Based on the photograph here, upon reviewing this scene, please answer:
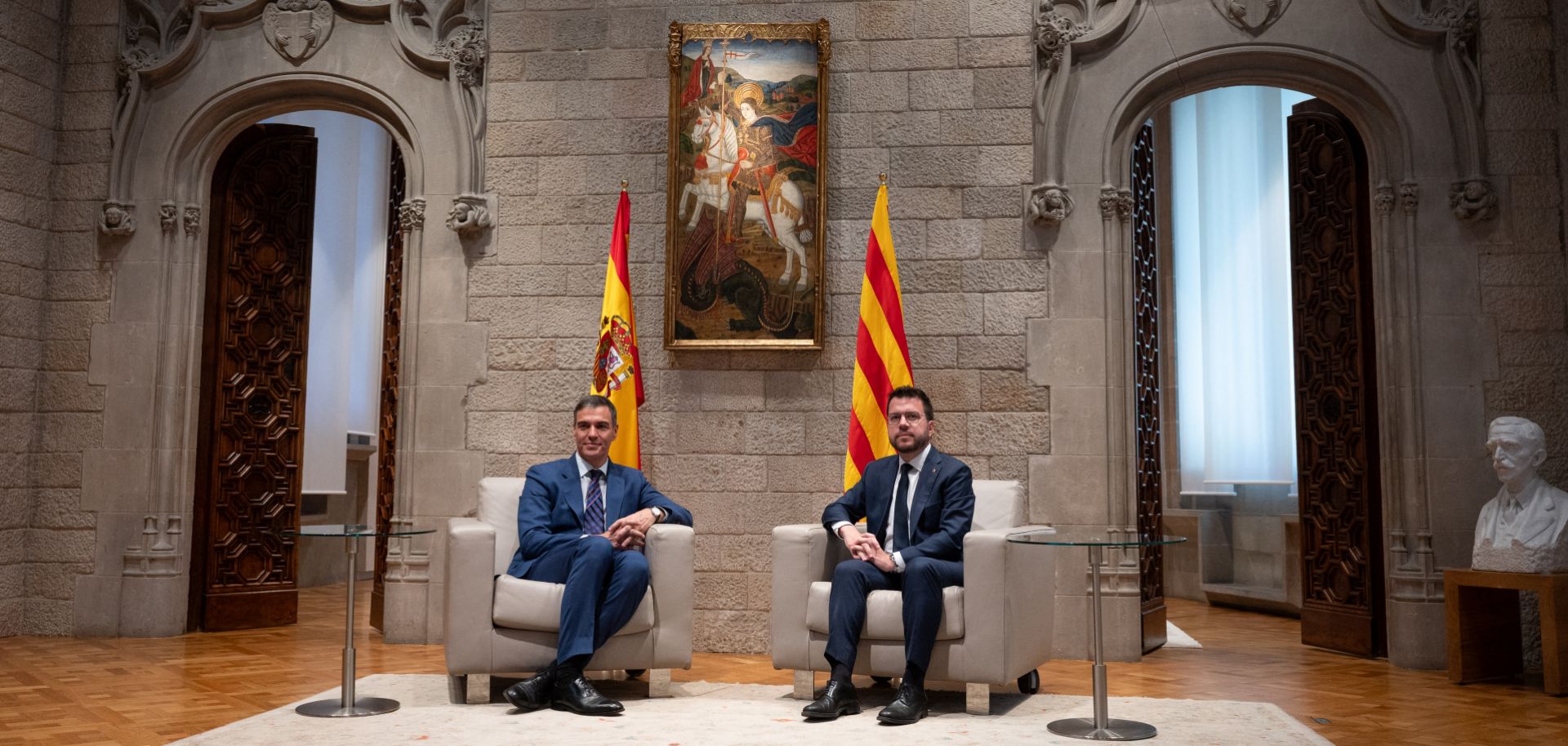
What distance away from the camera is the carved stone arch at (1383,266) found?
227 inches

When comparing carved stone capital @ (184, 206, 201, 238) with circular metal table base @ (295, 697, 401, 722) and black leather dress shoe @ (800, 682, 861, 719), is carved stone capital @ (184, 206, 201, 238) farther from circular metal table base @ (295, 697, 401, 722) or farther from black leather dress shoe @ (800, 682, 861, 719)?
black leather dress shoe @ (800, 682, 861, 719)

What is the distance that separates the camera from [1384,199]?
19.5ft

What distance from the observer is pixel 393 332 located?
7.41 m

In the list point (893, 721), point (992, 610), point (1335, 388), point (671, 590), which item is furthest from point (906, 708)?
point (1335, 388)

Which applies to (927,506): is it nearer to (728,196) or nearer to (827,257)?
(827,257)

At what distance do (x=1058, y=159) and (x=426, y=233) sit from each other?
3.39m

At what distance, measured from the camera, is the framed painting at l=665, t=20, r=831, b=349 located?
20.3 ft

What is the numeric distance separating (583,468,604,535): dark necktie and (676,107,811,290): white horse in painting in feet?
5.92

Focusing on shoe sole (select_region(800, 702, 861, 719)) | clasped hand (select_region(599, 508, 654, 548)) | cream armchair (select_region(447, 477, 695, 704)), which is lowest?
shoe sole (select_region(800, 702, 861, 719))

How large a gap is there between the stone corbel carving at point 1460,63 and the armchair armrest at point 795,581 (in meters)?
3.68

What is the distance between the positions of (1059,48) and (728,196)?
187cm

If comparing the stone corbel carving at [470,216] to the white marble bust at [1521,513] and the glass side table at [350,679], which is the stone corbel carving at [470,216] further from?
the white marble bust at [1521,513]

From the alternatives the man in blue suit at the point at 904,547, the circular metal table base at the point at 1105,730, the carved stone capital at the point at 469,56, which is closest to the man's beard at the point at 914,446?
the man in blue suit at the point at 904,547

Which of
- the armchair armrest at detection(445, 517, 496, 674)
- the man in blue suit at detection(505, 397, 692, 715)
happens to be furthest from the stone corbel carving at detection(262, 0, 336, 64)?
the armchair armrest at detection(445, 517, 496, 674)
